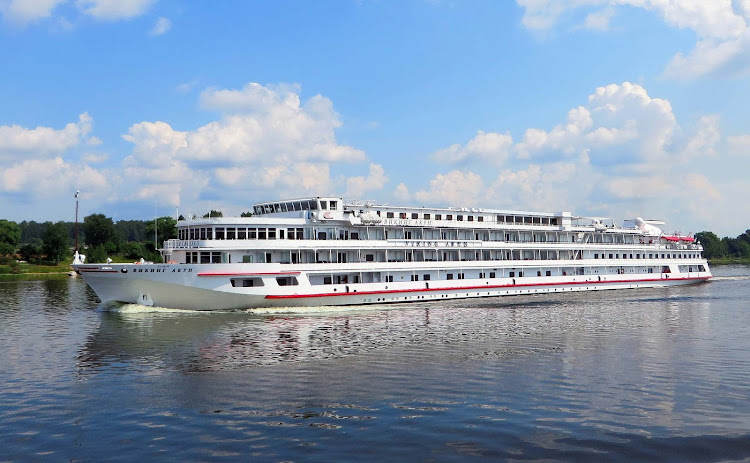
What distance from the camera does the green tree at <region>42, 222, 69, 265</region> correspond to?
114125 mm

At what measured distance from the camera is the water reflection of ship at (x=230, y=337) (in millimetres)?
26484

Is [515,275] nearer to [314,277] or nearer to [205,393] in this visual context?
[314,277]

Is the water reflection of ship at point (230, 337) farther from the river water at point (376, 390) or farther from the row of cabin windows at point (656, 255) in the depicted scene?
the row of cabin windows at point (656, 255)

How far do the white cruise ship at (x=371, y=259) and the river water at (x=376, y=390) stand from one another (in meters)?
4.60

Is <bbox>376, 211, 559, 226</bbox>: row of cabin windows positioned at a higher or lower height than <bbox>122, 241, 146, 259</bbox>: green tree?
lower

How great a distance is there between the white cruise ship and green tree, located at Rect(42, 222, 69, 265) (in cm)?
8119

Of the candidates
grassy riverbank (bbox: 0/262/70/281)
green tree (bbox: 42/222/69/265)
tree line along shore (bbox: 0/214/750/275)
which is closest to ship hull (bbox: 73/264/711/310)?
tree line along shore (bbox: 0/214/750/275)

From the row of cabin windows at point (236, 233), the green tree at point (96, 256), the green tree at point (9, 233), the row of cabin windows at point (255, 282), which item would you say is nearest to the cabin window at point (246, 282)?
the row of cabin windows at point (255, 282)

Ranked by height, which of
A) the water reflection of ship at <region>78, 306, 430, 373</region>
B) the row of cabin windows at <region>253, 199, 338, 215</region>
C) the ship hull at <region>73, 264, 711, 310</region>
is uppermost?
the row of cabin windows at <region>253, 199, 338, 215</region>

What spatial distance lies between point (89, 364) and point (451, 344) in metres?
17.4

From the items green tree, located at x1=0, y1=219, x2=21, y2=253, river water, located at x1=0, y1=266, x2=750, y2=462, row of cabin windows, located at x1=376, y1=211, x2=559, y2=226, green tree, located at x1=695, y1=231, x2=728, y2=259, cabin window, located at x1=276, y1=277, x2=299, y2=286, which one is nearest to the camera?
river water, located at x1=0, y1=266, x2=750, y2=462

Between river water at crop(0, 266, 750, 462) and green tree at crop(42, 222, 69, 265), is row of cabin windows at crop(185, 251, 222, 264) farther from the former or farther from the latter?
green tree at crop(42, 222, 69, 265)

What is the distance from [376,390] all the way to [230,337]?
14565 millimetres

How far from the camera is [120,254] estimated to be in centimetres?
12950
